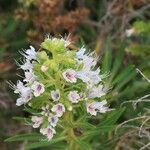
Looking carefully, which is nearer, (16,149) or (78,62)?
(78,62)

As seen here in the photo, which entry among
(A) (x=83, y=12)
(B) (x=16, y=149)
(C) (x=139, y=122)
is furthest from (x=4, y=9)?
(C) (x=139, y=122)

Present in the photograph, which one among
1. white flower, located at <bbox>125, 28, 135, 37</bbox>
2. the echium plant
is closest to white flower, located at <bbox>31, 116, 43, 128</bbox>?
the echium plant

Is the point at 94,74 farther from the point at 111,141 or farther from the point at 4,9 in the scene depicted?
the point at 4,9

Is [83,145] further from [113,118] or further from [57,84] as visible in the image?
A: [57,84]

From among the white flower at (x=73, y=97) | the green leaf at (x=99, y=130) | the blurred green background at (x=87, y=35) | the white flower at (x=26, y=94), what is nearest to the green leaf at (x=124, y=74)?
the blurred green background at (x=87, y=35)

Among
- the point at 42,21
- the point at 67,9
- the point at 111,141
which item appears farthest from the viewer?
the point at 67,9

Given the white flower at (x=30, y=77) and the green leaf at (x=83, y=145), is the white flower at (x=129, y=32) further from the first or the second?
the white flower at (x=30, y=77)

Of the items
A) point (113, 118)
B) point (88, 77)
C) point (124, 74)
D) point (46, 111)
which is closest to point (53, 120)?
point (46, 111)
